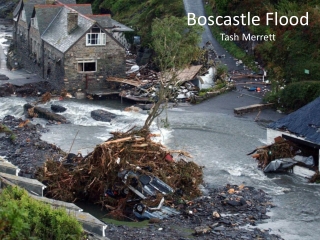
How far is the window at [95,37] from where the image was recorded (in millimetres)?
46875

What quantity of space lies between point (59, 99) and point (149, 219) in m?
20.8

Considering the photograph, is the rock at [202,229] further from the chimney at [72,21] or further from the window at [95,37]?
the chimney at [72,21]

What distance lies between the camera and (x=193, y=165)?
2953 centimetres

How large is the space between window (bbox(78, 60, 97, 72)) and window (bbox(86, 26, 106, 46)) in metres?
1.22

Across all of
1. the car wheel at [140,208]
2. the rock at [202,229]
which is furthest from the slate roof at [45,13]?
the rock at [202,229]

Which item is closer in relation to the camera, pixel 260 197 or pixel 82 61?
pixel 260 197

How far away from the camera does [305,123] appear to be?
3231 centimetres

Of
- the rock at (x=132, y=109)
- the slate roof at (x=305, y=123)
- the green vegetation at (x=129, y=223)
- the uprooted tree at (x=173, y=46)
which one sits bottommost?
the green vegetation at (x=129, y=223)

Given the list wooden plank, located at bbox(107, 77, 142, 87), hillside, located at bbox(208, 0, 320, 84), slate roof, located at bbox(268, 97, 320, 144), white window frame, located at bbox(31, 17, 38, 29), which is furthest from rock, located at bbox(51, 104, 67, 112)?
slate roof, located at bbox(268, 97, 320, 144)

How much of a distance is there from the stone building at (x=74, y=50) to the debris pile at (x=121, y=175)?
18234mm

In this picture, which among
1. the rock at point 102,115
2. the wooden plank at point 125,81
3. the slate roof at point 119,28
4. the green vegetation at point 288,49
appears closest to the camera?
the rock at point 102,115

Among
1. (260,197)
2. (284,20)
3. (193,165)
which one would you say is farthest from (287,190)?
(284,20)

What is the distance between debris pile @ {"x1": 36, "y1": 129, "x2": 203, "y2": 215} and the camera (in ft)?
90.3

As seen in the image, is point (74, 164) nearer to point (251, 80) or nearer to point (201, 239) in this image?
point (201, 239)
